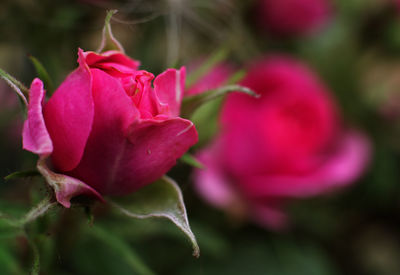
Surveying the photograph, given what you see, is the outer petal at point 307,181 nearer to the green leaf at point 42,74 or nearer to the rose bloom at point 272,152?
the rose bloom at point 272,152

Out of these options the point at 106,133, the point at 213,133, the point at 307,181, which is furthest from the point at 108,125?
the point at 307,181

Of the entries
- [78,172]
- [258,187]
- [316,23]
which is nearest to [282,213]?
[258,187]

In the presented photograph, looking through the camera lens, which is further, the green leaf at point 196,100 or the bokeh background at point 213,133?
the bokeh background at point 213,133

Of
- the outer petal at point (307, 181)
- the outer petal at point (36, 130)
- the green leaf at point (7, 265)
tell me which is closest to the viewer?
the outer petal at point (36, 130)

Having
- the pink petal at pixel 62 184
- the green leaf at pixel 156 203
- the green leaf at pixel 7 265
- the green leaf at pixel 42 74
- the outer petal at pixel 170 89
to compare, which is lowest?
the green leaf at pixel 7 265

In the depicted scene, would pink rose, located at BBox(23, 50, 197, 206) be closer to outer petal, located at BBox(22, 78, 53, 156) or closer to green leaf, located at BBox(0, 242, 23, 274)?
outer petal, located at BBox(22, 78, 53, 156)

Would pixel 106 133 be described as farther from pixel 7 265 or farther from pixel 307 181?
pixel 307 181

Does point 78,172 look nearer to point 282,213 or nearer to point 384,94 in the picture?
point 282,213

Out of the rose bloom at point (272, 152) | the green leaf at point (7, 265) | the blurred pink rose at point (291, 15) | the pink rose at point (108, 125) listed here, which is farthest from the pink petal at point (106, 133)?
the blurred pink rose at point (291, 15)

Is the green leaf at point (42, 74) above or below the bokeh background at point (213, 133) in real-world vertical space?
above
